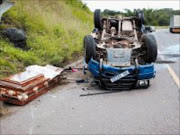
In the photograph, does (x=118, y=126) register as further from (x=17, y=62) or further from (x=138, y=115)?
(x=17, y=62)

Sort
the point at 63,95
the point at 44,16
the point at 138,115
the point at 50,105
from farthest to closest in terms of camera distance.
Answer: the point at 44,16 < the point at 63,95 < the point at 50,105 < the point at 138,115

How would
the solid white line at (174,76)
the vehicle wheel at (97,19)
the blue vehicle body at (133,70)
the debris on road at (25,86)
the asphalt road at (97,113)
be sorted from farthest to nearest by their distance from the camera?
the vehicle wheel at (97,19) → the solid white line at (174,76) → the blue vehicle body at (133,70) → the debris on road at (25,86) → the asphalt road at (97,113)

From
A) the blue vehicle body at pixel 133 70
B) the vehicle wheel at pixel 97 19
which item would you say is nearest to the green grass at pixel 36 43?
the vehicle wheel at pixel 97 19

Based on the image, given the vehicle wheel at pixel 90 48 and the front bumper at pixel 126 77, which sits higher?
the vehicle wheel at pixel 90 48

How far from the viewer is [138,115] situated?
5387mm

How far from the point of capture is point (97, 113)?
555 centimetres

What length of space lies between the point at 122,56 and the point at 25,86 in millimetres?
2751

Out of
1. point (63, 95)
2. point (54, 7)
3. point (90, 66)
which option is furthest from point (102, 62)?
point (54, 7)

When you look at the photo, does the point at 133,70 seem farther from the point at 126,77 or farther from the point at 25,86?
the point at 25,86

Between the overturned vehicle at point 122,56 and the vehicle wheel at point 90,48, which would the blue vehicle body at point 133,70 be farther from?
the vehicle wheel at point 90,48

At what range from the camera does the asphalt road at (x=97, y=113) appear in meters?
4.79

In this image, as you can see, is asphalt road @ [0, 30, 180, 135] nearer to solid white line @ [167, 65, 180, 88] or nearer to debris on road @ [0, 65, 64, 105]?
debris on road @ [0, 65, 64, 105]

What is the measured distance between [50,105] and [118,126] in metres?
1.83

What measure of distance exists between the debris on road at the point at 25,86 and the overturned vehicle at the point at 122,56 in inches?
51.0
